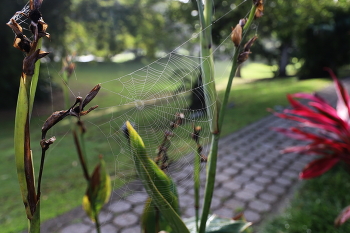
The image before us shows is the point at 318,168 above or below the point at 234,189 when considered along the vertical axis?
above

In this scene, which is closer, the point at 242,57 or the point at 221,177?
the point at 242,57

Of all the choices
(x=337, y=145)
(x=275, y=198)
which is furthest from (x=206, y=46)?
(x=275, y=198)

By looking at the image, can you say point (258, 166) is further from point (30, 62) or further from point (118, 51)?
point (118, 51)

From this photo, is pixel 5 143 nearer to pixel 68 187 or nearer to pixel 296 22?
pixel 68 187

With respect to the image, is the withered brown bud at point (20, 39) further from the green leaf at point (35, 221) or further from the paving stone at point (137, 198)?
the paving stone at point (137, 198)

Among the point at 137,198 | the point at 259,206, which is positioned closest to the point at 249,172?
the point at 259,206

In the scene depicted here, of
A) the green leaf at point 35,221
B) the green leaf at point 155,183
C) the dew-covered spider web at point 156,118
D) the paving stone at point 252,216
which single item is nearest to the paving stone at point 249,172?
the dew-covered spider web at point 156,118
